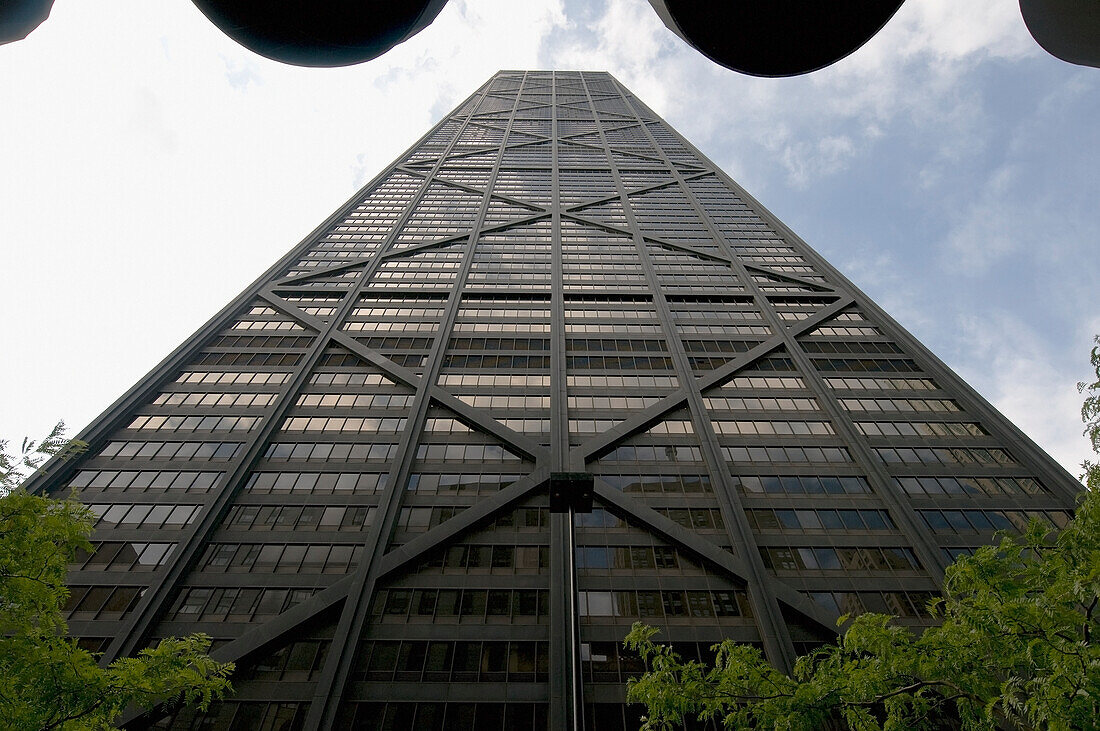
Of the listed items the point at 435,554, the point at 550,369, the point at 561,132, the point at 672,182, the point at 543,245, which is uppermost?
the point at 561,132

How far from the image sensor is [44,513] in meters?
8.67

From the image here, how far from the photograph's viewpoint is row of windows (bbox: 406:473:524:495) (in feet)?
88.5

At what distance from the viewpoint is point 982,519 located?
25.9m

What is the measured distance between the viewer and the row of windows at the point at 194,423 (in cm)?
2975

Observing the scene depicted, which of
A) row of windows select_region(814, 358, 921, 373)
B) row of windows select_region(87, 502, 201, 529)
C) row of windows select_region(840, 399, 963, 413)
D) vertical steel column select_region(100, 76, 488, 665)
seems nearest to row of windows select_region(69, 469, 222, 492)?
row of windows select_region(87, 502, 201, 529)

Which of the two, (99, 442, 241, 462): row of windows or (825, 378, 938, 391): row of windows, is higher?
(825, 378, 938, 391): row of windows

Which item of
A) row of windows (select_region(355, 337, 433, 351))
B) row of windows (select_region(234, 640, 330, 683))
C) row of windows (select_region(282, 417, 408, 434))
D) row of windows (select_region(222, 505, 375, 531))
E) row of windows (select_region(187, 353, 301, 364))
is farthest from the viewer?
row of windows (select_region(355, 337, 433, 351))

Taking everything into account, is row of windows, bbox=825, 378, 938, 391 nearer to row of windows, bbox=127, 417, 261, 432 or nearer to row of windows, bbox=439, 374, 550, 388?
row of windows, bbox=439, 374, 550, 388

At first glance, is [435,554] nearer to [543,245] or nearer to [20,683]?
[20,683]

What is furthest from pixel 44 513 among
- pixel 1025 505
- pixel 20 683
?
pixel 1025 505

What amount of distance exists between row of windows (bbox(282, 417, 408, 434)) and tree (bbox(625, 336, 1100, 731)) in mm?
24086

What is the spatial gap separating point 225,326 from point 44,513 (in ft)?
108

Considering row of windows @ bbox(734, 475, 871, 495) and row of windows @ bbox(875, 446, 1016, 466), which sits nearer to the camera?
row of windows @ bbox(734, 475, 871, 495)

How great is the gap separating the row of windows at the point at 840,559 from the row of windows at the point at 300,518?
1905 centimetres
